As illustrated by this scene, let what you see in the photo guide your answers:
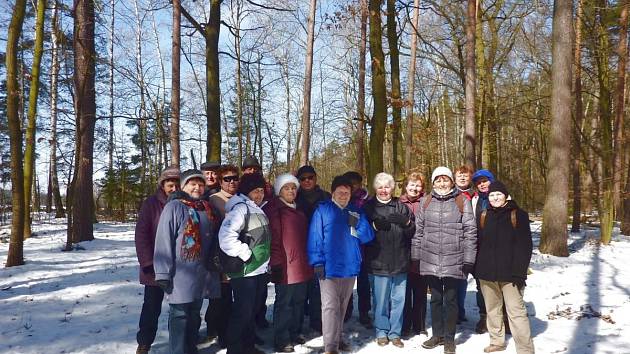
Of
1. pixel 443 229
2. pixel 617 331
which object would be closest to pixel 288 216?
pixel 443 229

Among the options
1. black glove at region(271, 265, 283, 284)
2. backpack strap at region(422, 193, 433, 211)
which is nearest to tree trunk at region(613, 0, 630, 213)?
backpack strap at region(422, 193, 433, 211)

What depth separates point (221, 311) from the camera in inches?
187

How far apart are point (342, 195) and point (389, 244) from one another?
0.78 m

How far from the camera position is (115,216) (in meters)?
22.3

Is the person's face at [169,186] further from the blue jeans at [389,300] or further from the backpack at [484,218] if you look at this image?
the backpack at [484,218]

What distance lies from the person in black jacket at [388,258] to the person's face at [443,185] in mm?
453

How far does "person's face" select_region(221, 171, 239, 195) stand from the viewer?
4.59 meters

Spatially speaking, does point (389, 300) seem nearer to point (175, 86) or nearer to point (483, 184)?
point (483, 184)

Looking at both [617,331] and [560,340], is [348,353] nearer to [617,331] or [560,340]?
[560,340]

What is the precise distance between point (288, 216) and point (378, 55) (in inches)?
290

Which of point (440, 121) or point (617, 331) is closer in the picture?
point (617, 331)

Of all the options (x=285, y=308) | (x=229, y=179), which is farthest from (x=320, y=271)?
(x=229, y=179)

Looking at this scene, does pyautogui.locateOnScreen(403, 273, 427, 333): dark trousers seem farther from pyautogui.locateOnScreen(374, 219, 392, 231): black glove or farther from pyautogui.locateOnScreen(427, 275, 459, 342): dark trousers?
pyautogui.locateOnScreen(374, 219, 392, 231): black glove

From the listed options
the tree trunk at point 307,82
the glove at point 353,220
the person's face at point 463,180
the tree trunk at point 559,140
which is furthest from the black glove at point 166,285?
the tree trunk at point 559,140
